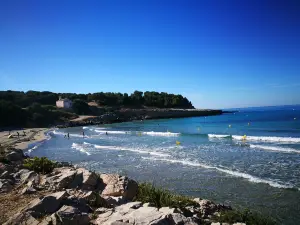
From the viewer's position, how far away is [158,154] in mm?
27828

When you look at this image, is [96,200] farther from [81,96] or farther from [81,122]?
[81,96]

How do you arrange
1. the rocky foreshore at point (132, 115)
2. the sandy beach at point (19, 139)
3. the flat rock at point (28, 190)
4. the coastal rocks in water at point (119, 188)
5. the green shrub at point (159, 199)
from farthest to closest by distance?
the rocky foreshore at point (132, 115)
the sandy beach at point (19, 139)
the coastal rocks in water at point (119, 188)
the flat rock at point (28, 190)
the green shrub at point (159, 199)

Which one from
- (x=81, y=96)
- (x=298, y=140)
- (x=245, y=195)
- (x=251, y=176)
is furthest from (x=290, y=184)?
(x=81, y=96)

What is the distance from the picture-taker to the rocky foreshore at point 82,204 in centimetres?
675

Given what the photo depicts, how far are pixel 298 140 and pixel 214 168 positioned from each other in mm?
18430

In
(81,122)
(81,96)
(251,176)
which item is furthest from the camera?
(81,96)

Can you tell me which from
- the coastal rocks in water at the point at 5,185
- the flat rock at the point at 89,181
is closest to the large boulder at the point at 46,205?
the flat rock at the point at 89,181

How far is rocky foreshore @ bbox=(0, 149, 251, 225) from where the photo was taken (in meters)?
6.75

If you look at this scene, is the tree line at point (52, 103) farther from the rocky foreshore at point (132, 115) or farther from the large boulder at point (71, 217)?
the large boulder at point (71, 217)

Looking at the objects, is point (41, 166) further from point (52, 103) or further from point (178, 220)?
point (52, 103)

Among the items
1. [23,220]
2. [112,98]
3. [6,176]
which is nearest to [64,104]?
[112,98]

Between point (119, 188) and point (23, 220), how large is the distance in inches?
157

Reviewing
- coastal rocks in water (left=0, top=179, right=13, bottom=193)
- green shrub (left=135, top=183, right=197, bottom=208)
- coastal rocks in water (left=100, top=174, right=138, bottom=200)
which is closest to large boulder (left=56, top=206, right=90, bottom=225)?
green shrub (left=135, top=183, right=197, bottom=208)

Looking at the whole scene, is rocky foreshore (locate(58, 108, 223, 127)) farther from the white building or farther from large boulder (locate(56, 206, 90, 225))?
large boulder (locate(56, 206, 90, 225))
